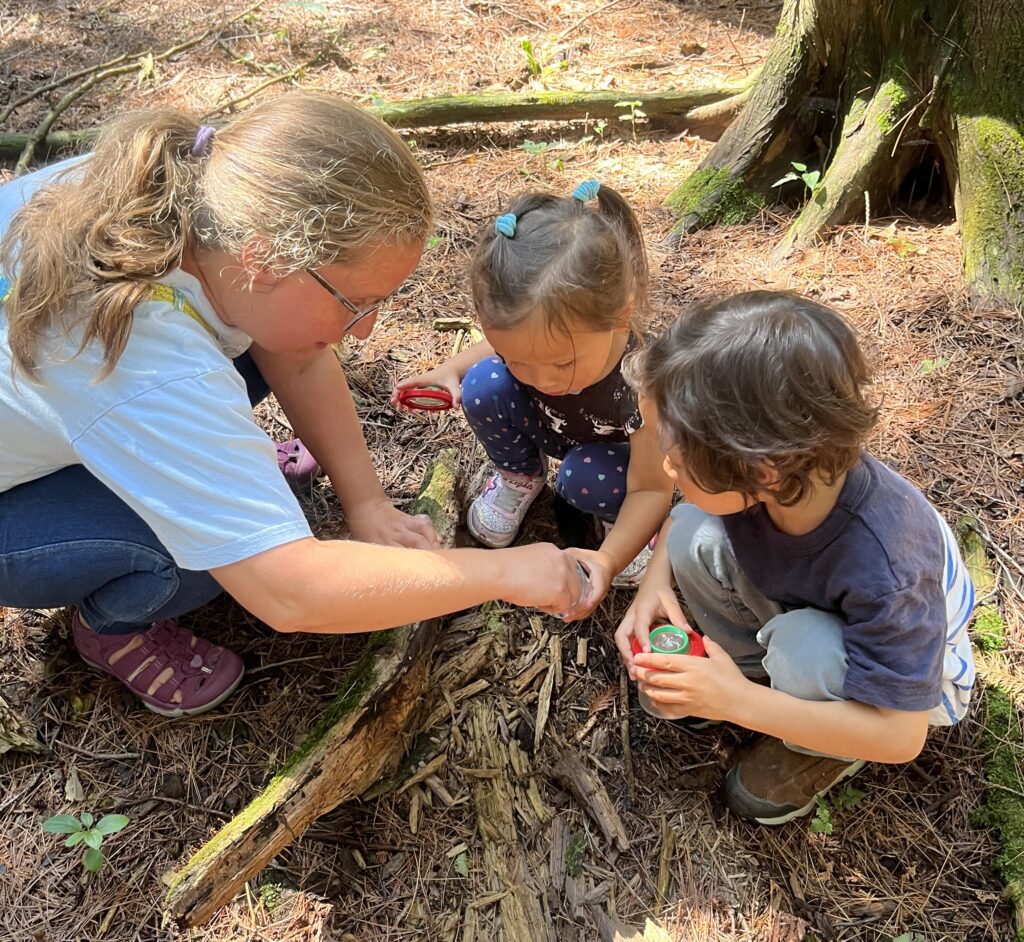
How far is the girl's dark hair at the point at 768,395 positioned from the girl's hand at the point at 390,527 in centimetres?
90

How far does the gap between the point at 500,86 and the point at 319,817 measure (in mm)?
4362

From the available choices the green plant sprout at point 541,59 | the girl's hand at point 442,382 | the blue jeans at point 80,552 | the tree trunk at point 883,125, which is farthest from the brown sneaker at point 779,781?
the green plant sprout at point 541,59

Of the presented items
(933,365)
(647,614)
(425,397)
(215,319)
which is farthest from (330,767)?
(933,365)

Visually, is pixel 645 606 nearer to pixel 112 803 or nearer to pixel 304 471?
pixel 304 471

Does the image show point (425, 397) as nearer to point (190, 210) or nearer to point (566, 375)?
point (566, 375)

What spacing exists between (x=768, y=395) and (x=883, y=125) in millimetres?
2412

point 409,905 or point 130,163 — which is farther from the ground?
point 130,163

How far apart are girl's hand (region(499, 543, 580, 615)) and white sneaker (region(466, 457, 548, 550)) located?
628 mm

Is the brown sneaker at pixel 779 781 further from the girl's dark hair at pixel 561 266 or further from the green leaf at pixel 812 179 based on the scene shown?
the green leaf at pixel 812 179

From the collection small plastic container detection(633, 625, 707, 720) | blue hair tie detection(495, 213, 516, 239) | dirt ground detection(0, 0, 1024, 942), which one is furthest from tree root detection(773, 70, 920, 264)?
small plastic container detection(633, 625, 707, 720)

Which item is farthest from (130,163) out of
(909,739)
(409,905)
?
(909,739)

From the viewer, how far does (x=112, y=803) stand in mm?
2004

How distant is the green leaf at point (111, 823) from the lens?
1875 mm

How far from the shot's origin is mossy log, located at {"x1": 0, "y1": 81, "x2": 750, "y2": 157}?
4.26 metres
